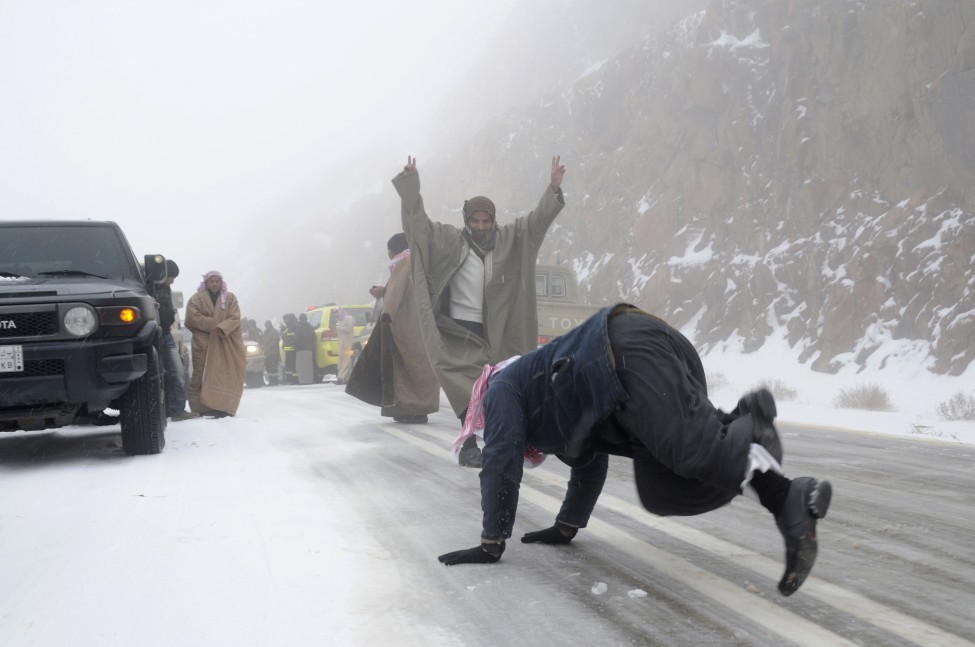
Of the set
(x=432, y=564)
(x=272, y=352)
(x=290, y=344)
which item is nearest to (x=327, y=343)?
(x=290, y=344)

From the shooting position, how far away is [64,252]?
24.7ft

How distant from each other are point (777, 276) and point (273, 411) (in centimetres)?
1897

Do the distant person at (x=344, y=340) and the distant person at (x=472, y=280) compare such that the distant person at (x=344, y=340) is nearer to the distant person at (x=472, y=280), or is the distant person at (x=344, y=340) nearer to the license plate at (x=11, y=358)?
the distant person at (x=472, y=280)

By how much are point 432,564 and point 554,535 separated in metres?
0.62

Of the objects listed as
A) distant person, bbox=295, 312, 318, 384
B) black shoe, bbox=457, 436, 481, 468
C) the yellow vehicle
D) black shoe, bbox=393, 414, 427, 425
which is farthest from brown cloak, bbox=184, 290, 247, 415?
distant person, bbox=295, 312, 318, 384

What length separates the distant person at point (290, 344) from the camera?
20234 millimetres

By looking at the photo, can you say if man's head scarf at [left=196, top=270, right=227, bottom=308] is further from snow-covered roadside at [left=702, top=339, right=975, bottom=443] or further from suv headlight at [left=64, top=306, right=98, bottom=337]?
snow-covered roadside at [left=702, top=339, right=975, bottom=443]

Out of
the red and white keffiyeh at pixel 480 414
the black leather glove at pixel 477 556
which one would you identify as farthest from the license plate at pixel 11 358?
the black leather glove at pixel 477 556

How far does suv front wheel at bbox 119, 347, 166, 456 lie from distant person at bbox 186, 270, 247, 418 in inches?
130

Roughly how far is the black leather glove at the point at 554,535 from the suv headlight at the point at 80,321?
3.82 metres

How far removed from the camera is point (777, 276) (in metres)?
26.6

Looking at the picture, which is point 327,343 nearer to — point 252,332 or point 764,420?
point 252,332

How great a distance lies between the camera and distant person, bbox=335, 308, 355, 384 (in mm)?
18328

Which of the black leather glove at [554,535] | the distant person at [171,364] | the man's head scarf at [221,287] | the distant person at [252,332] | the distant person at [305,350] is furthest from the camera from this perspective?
the distant person at [252,332]
